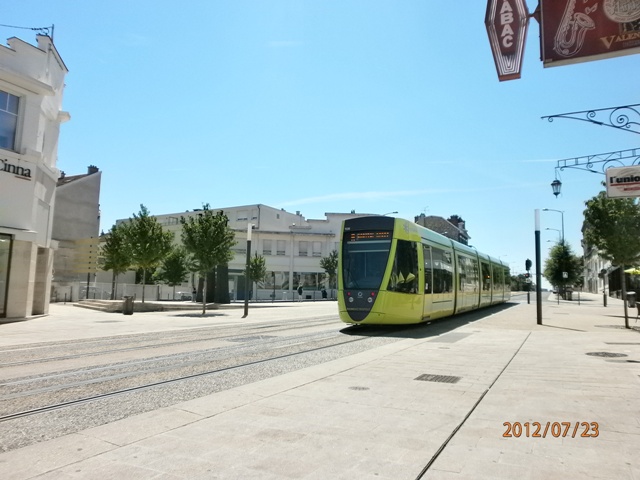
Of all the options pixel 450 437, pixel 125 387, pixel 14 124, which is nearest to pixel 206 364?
pixel 125 387

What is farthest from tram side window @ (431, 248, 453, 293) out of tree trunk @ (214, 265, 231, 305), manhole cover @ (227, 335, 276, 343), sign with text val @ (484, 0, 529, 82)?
tree trunk @ (214, 265, 231, 305)

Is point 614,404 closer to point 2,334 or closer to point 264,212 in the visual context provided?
point 2,334

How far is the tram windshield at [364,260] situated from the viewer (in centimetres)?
1389

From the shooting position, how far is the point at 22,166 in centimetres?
1875

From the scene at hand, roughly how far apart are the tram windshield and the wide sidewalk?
5782mm

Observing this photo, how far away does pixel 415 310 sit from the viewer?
14641 millimetres

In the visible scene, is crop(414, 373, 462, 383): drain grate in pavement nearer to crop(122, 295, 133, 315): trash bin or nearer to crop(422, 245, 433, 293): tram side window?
crop(422, 245, 433, 293): tram side window

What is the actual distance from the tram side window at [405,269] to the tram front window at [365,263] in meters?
0.35

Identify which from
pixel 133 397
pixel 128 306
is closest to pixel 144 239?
pixel 128 306

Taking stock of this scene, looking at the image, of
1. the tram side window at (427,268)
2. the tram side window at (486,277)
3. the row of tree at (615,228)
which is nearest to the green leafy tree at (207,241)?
the tram side window at (486,277)

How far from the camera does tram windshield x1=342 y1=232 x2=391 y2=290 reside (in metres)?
13.9

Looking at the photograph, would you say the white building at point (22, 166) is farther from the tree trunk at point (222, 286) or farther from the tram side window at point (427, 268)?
the tram side window at point (427, 268)

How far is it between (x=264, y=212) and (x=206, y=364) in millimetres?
60712
